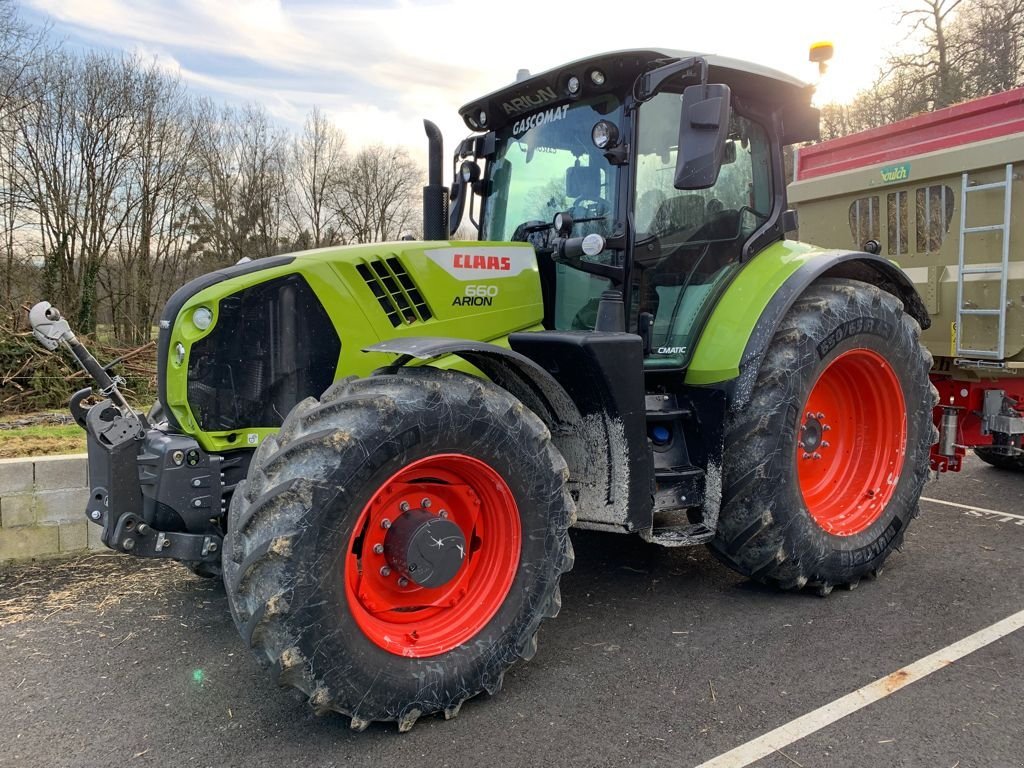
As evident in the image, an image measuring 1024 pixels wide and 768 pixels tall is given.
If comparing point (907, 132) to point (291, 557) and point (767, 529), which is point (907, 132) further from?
point (291, 557)

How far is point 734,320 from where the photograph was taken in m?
3.80

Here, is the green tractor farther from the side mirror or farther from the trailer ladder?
the trailer ladder

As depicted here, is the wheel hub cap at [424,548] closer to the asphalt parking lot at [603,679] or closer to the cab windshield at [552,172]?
the asphalt parking lot at [603,679]

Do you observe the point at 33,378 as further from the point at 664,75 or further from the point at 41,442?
the point at 664,75

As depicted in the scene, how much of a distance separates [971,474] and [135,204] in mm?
16916

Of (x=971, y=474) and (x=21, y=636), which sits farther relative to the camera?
(x=971, y=474)

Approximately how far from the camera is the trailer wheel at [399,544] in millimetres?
2533

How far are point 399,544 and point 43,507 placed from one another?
308 centimetres

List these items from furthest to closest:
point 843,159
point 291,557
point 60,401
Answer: point 60,401
point 843,159
point 291,557

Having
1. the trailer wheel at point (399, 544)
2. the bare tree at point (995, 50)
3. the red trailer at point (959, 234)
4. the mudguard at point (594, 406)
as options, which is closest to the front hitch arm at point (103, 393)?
the trailer wheel at point (399, 544)

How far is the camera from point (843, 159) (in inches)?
247

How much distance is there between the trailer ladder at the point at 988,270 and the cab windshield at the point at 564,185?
309 centimetres

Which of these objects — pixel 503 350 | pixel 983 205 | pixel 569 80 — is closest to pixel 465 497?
pixel 503 350

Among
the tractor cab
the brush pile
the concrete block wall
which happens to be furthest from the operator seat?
the brush pile
